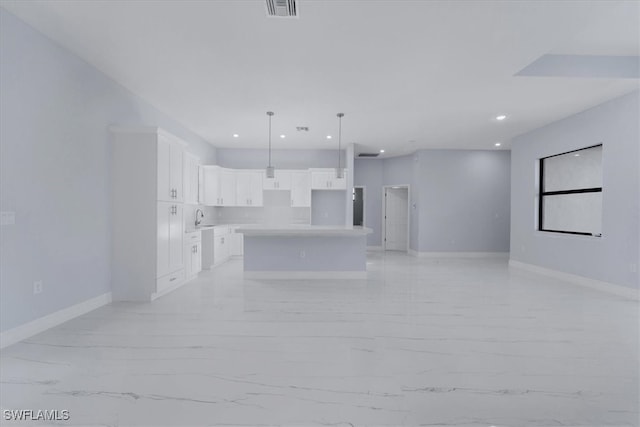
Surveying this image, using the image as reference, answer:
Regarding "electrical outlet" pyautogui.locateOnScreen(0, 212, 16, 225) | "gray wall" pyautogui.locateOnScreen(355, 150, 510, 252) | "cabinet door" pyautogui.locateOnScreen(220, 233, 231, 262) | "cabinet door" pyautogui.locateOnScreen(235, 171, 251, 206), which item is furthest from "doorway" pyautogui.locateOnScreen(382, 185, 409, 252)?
"electrical outlet" pyautogui.locateOnScreen(0, 212, 16, 225)

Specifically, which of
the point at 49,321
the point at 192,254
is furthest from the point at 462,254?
the point at 49,321

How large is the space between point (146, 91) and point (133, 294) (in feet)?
9.29

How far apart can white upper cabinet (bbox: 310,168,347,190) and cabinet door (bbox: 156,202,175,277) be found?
409 cm

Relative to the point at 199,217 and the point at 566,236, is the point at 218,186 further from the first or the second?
the point at 566,236

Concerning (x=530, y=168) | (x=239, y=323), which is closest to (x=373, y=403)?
(x=239, y=323)

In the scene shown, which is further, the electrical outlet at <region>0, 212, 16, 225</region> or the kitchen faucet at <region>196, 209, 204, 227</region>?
the kitchen faucet at <region>196, 209, 204, 227</region>

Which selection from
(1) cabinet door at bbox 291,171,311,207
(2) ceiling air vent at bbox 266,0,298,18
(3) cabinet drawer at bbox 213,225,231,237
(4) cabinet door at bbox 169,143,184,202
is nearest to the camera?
(2) ceiling air vent at bbox 266,0,298,18

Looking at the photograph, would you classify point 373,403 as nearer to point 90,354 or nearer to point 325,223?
point 90,354

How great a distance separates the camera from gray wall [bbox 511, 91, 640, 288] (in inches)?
174

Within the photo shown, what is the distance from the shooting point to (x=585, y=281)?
16.8 ft

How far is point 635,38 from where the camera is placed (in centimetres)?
335

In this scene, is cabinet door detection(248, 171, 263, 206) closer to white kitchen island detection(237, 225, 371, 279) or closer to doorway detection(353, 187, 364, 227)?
white kitchen island detection(237, 225, 371, 279)

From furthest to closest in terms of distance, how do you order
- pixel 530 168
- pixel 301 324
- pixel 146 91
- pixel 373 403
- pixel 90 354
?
pixel 530 168
pixel 146 91
pixel 301 324
pixel 90 354
pixel 373 403

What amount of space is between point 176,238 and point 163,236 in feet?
1.30
